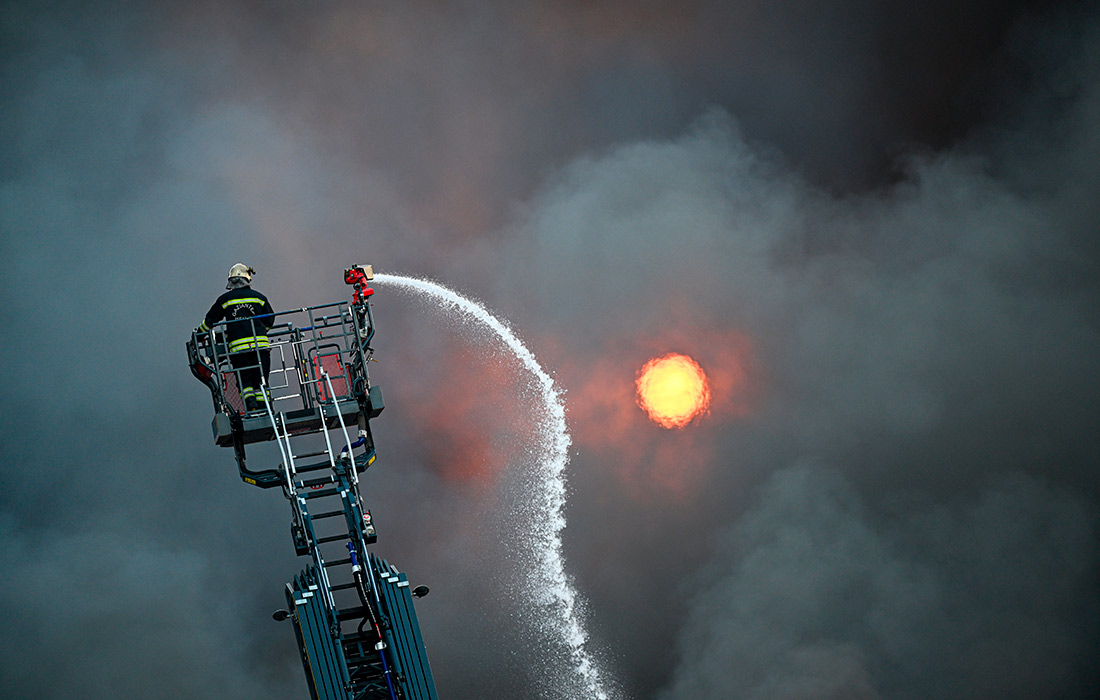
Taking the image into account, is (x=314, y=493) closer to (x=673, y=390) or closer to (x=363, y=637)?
(x=363, y=637)

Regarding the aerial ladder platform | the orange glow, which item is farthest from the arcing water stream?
the aerial ladder platform

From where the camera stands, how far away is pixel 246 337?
51.2 feet

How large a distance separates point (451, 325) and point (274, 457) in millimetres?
4831

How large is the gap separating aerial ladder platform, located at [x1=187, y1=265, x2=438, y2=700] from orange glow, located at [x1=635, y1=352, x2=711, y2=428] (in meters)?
11.9

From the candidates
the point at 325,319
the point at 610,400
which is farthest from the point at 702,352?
the point at 325,319

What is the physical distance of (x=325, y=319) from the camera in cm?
1569

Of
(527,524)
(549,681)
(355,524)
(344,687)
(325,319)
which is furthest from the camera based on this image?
(527,524)

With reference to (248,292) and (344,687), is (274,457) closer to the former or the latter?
(248,292)

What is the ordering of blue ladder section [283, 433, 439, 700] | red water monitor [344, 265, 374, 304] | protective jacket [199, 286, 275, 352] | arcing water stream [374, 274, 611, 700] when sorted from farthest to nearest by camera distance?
1. arcing water stream [374, 274, 611, 700]
2. protective jacket [199, 286, 275, 352]
3. red water monitor [344, 265, 374, 304]
4. blue ladder section [283, 433, 439, 700]

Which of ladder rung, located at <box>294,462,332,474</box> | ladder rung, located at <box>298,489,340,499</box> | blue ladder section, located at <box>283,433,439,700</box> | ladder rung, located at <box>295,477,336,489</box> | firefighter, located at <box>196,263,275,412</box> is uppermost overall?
firefighter, located at <box>196,263,275,412</box>

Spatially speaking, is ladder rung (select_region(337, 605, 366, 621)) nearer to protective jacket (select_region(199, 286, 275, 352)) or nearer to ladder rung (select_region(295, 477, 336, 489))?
ladder rung (select_region(295, 477, 336, 489))

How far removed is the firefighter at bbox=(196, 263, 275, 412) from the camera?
15.4m

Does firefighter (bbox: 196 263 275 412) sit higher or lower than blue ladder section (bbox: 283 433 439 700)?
higher

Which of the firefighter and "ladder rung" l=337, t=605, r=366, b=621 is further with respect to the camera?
the firefighter
